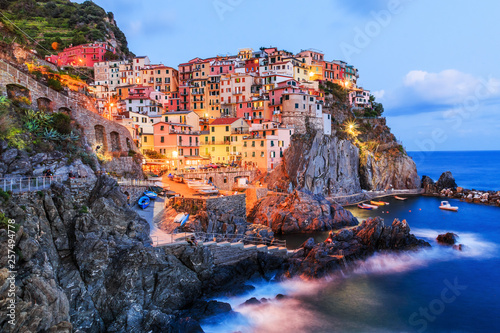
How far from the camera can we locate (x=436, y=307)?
23188 millimetres

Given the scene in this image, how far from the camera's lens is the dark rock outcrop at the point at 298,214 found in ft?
135

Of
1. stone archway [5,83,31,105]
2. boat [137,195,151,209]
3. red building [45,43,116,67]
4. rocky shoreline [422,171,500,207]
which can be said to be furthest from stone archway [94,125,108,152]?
red building [45,43,116,67]

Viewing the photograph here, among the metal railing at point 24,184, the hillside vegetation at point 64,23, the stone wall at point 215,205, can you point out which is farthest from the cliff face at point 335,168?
the hillside vegetation at point 64,23

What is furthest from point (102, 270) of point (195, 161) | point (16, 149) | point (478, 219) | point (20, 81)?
point (478, 219)

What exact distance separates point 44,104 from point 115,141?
9.87 metres

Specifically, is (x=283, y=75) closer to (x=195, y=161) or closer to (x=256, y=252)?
(x=195, y=161)

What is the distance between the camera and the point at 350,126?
7419 cm

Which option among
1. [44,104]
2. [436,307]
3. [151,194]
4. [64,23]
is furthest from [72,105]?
[64,23]

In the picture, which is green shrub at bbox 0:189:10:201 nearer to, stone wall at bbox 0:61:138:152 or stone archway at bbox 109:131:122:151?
stone wall at bbox 0:61:138:152

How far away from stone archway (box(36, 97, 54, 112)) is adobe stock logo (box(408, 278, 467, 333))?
31.7 meters

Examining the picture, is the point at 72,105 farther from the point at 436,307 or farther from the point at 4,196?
the point at 436,307

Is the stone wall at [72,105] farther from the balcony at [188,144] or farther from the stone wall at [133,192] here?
the balcony at [188,144]

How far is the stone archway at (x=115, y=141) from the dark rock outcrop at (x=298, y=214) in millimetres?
17879

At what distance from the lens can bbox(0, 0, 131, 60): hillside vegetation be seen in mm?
97312
